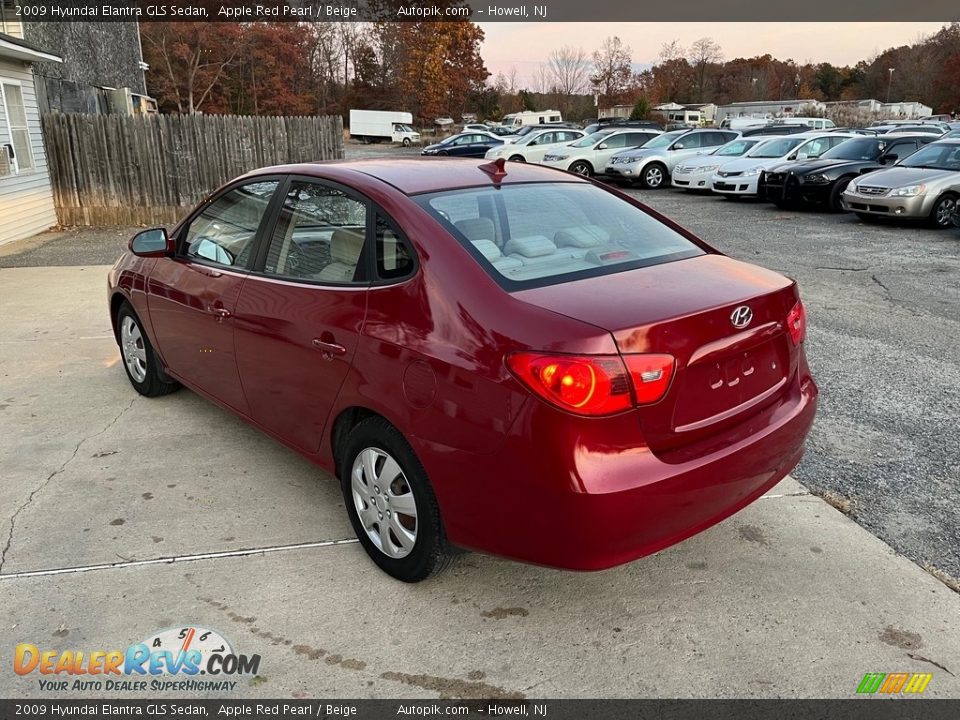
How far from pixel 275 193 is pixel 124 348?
218cm

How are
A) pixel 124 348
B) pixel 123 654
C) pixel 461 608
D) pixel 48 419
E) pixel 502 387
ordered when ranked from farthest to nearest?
1. pixel 124 348
2. pixel 48 419
3. pixel 461 608
4. pixel 123 654
5. pixel 502 387

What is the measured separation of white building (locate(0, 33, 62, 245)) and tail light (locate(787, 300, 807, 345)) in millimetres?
12293

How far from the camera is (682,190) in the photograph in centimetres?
1989

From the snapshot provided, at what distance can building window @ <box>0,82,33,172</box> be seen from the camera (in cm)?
1233

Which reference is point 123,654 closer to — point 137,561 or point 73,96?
point 137,561

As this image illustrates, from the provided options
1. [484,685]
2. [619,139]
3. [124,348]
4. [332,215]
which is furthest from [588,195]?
[619,139]

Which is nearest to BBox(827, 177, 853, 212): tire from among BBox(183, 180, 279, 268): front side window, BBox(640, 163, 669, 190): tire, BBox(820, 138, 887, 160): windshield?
BBox(820, 138, 887, 160): windshield

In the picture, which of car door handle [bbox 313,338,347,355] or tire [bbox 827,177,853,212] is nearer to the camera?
car door handle [bbox 313,338,347,355]

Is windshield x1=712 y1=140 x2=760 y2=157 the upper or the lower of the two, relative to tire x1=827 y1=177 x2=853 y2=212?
upper

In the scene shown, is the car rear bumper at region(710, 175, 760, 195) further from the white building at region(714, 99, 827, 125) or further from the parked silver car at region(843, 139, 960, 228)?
the white building at region(714, 99, 827, 125)

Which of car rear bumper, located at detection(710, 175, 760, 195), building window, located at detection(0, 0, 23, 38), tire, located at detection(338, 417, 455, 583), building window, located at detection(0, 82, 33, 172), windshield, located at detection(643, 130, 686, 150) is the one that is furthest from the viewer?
windshield, located at detection(643, 130, 686, 150)

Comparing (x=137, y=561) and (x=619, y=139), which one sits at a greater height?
(x=619, y=139)

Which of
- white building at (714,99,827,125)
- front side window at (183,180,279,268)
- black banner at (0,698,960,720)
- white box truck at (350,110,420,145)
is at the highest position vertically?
white building at (714,99,827,125)

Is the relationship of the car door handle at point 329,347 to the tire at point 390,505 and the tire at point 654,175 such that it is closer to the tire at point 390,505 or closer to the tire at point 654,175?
the tire at point 390,505
